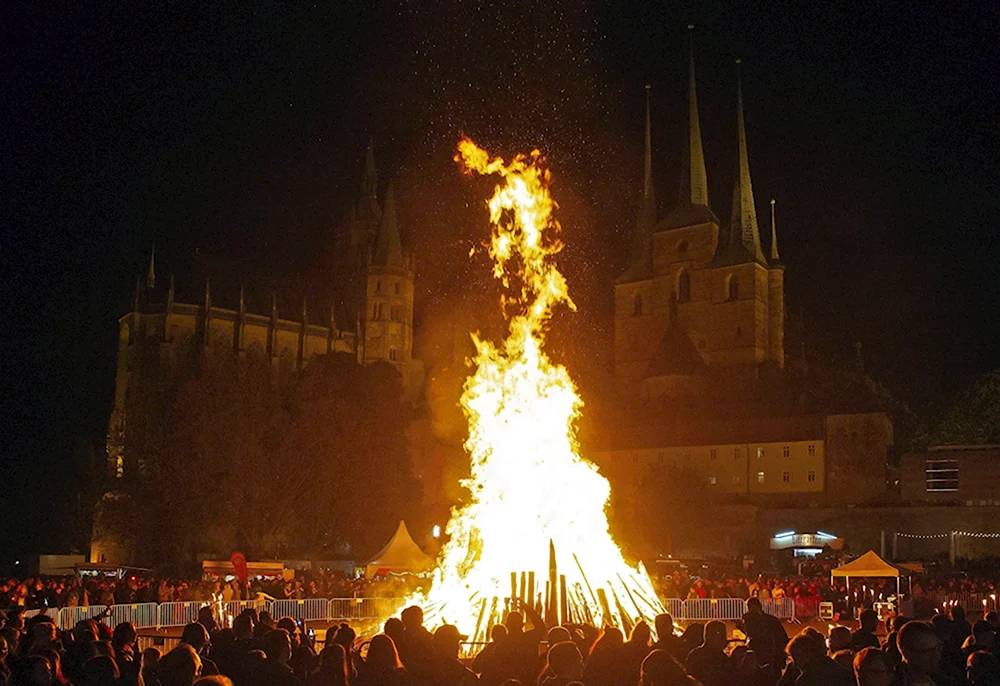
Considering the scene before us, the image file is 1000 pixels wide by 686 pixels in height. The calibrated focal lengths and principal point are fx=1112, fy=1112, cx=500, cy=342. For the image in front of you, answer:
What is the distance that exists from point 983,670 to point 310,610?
23820mm

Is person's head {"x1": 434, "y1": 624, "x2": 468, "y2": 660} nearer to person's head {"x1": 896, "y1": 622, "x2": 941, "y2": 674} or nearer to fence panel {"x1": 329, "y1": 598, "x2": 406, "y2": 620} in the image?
person's head {"x1": 896, "y1": 622, "x2": 941, "y2": 674}

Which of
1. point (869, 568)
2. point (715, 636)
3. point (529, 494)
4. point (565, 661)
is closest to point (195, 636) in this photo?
point (565, 661)

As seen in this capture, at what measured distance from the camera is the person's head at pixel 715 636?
9094 millimetres

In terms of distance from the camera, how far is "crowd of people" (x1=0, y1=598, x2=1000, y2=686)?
7.48m

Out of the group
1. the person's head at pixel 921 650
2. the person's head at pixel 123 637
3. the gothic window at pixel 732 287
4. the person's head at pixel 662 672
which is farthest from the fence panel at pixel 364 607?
the gothic window at pixel 732 287

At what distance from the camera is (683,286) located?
114m

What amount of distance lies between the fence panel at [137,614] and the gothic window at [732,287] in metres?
89.9

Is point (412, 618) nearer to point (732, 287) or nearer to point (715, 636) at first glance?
point (715, 636)

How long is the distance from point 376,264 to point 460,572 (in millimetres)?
91229

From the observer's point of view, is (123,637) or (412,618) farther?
(123,637)

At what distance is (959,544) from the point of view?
61969 millimetres

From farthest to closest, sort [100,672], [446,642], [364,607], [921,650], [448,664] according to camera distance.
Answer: [364,607]
[446,642]
[448,664]
[100,672]
[921,650]

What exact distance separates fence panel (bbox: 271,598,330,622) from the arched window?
8703cm

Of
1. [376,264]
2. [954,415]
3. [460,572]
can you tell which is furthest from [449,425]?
[460,572]
